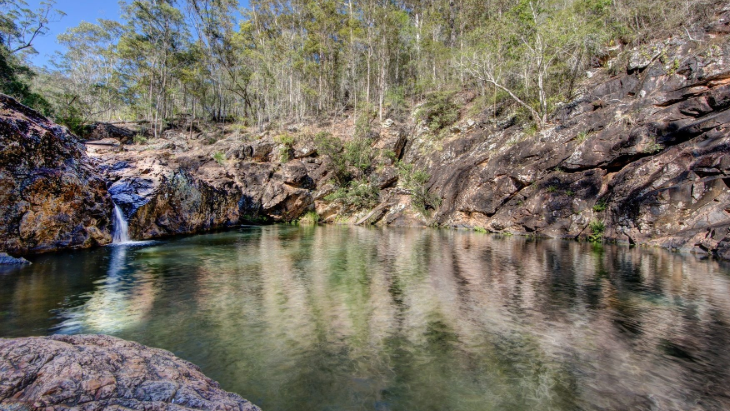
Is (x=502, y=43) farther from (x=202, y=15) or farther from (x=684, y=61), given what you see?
(x=202, y=15)

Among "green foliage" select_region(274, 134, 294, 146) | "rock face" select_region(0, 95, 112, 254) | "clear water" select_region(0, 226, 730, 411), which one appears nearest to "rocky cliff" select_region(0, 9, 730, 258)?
"rock face" select_region(0, 95, 112, 254)

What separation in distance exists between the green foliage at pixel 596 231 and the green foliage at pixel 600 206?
2.32 feet

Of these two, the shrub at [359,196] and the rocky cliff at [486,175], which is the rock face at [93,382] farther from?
the shrub at [359,196]

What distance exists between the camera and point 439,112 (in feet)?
109

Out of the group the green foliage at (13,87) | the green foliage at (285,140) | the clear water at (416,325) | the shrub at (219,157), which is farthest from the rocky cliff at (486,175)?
the green foliage at (13,87)

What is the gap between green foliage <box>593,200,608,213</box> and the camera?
16.5m

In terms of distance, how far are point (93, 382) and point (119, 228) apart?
53.6ft

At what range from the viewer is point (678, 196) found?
43.3 feet

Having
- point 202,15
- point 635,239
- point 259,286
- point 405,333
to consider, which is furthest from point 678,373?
point 202,15

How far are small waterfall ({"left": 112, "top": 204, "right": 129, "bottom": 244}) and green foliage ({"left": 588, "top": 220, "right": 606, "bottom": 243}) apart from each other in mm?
22898

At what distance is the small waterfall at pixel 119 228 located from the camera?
14.7 metres

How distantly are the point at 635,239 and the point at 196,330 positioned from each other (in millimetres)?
17338

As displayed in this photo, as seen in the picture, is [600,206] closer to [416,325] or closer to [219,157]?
[416,325]

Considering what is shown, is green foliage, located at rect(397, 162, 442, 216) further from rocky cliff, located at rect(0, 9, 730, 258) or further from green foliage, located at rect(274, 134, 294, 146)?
green foliage, located at rect(274, 134, 294, 146)
